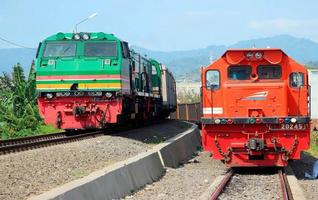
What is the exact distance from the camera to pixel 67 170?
10.1 metres

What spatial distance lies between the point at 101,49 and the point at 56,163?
7.43m

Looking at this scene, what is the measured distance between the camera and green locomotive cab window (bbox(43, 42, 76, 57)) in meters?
17.5

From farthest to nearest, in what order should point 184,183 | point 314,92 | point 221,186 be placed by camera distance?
point 314,92, point 184,183, point 221,186

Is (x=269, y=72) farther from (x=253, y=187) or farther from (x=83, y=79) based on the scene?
(x=83, y=79)

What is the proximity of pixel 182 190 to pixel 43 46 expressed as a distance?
338 inches

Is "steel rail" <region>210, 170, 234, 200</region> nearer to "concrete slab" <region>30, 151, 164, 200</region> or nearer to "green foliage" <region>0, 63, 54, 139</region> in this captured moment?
"concrete slab" <region>30, 151, 164, 200</region>

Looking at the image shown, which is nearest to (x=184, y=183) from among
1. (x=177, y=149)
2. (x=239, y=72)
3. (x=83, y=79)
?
(x=239, y=72)

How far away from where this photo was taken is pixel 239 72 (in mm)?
13812

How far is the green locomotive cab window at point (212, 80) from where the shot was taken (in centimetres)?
1376

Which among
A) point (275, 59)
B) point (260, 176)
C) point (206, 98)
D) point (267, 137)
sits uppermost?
point (275, 59)

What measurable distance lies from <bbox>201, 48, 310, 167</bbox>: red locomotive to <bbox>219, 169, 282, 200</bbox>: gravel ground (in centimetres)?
42

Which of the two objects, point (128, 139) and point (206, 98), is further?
point (128, 139)

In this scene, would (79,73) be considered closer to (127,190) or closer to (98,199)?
(127,190)

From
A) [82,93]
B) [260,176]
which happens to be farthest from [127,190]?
[82,93]
